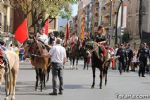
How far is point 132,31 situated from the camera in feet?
285

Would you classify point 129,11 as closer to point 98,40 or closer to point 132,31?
point 132,31

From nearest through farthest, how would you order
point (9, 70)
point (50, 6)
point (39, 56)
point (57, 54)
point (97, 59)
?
point (9, 70)
point (57, 54)
point (39, 56)
point (97, 59)
point (50, 6)

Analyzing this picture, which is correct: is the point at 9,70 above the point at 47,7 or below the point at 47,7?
below

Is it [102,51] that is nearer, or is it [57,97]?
[57,97]

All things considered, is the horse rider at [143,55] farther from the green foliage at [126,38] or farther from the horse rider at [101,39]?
the green foliage at [126,38]

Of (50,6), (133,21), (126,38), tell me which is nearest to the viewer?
(50,6)

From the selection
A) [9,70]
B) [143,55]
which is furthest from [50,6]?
[9,70]

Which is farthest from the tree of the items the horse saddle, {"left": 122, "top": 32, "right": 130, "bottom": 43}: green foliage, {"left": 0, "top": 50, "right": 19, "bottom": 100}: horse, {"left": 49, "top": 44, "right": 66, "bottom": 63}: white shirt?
the horse saddle

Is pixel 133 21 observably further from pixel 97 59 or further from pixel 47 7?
pixel 97 59

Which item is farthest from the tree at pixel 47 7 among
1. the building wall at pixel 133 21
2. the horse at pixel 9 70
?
the horse at pixel 9 70

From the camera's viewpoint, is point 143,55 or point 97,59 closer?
point 97,59

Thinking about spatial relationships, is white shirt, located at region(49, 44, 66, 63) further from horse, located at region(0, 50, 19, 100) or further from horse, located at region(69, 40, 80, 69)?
horse, located at region(69, 40, 80, 69)

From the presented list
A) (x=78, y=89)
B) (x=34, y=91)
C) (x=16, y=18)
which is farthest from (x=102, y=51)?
(x=16, y=18)

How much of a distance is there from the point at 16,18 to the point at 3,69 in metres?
63.1
